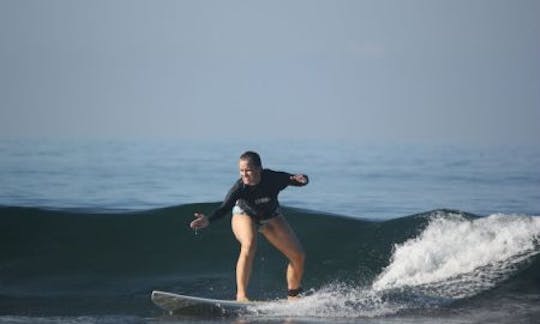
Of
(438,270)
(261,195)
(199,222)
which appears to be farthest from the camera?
(438,270)

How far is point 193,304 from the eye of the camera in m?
9.35

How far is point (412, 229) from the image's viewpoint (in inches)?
529

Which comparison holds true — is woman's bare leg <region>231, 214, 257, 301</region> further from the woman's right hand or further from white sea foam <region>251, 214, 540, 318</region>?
the woman's right hand

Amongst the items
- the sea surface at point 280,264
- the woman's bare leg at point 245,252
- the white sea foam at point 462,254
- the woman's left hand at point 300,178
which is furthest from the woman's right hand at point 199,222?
the white sea foam at point 462,254

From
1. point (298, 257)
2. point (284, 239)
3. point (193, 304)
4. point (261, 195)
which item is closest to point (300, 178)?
point (261, 195)

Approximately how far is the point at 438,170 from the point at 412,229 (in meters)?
19.6

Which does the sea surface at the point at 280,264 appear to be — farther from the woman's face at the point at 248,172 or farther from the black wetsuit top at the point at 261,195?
the woman's face at the point at 248,172

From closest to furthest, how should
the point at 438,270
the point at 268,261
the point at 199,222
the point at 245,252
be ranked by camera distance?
the point at 199,222, the point at 245,252, the point at 438,270, the point at 268,261

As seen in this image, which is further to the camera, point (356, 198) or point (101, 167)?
point (101, 167)

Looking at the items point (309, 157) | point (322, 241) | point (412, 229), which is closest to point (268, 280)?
point (322, 241)

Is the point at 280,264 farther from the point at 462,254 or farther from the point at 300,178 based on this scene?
the point at 300,178

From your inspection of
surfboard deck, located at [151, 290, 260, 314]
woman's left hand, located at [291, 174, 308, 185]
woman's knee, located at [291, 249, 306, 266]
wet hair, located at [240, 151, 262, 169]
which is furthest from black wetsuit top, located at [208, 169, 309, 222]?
surfboard deck, located at [151, 290, 260, 314]

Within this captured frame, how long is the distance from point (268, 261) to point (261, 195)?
293 centimetres

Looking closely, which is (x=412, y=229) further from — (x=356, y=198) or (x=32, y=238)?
(x=356, y=198)
